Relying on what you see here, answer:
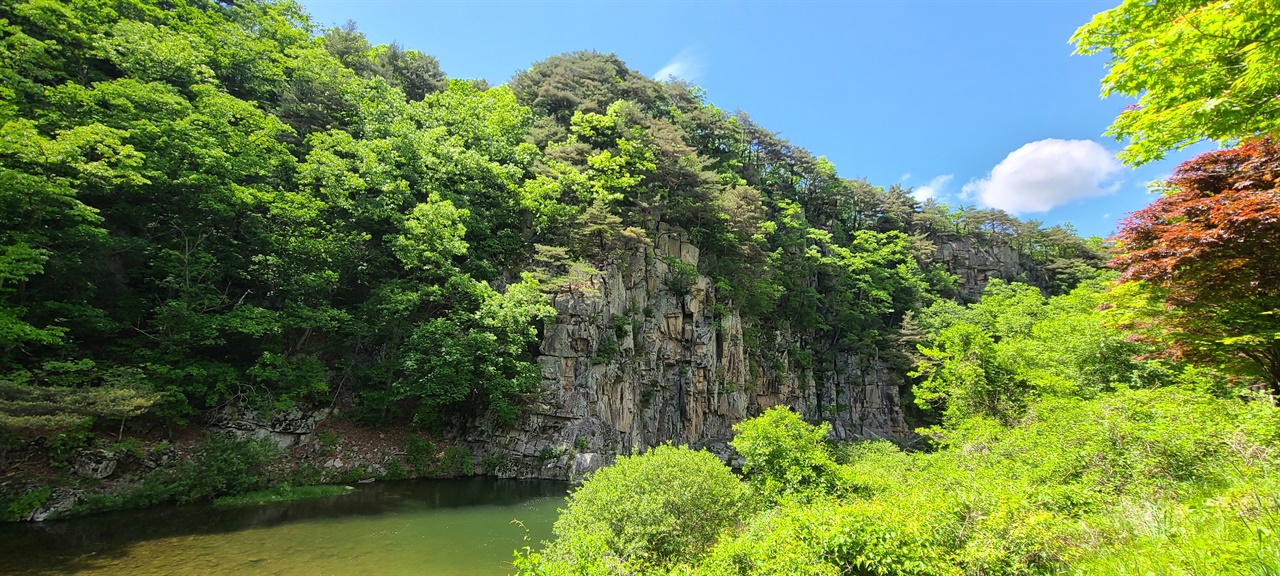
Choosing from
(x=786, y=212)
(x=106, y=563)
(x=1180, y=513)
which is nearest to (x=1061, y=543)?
(x=1180, y=513)

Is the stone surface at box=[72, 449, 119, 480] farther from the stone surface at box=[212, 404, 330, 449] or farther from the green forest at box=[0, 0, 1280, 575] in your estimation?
the stone surface at box=[212, 404, 330, 449]

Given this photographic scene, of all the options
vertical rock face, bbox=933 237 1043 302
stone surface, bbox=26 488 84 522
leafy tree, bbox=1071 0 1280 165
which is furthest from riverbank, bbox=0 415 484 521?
vertical rock face, bbox=933 237 1043 302

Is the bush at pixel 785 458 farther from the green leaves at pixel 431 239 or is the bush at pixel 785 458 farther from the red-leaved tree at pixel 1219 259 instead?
the green leaves at pixel 431 239

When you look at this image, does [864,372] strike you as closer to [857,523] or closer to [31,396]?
Result: [857,523]

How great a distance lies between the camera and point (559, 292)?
20.7m

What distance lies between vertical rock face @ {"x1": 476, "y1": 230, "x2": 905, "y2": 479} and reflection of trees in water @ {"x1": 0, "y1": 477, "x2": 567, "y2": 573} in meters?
2.65

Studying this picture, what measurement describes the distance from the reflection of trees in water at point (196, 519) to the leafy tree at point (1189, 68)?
15.1 meters

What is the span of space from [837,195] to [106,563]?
43.8 m

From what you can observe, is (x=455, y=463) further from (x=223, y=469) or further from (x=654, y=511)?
(x=654, y=511)

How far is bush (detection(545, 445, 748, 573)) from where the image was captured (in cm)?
674

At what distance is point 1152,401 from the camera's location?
695 cm

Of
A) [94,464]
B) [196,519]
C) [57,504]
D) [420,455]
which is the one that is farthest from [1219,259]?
[94,464]

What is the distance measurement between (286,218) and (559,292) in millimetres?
9892

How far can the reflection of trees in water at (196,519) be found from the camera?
855cm
